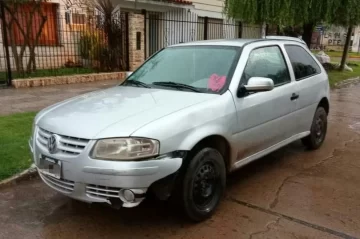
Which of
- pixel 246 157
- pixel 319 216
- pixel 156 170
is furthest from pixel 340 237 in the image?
pixel 156 170

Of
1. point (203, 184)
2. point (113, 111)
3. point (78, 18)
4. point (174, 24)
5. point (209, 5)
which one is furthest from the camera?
point (209, 5)

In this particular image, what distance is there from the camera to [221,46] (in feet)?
14.7

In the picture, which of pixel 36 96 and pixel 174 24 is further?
pixel 174 24

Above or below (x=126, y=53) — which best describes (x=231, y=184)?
below

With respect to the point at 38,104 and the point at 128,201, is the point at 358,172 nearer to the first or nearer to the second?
the point at 128,201

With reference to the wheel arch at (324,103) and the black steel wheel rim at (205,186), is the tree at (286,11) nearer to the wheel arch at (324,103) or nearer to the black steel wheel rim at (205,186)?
the wheel arch at (324,103)

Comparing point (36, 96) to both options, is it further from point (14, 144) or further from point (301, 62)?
point (301, 62)

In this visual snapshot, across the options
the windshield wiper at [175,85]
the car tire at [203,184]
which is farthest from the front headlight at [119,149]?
the windshield wiper at [175,85]

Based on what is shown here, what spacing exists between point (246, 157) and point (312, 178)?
1113 mm

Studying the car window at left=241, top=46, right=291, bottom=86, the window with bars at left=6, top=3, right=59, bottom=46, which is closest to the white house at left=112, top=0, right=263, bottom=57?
the window with bars at left=6, top=3, right=59, bottom=46

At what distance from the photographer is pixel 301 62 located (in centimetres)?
531

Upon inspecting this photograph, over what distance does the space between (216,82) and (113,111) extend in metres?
1.18

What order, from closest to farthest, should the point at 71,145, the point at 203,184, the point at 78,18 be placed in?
1. the point at 71,145
2. the point at 203,184
3. the point at 78,18

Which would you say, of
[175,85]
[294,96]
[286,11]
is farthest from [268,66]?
[286,11]
